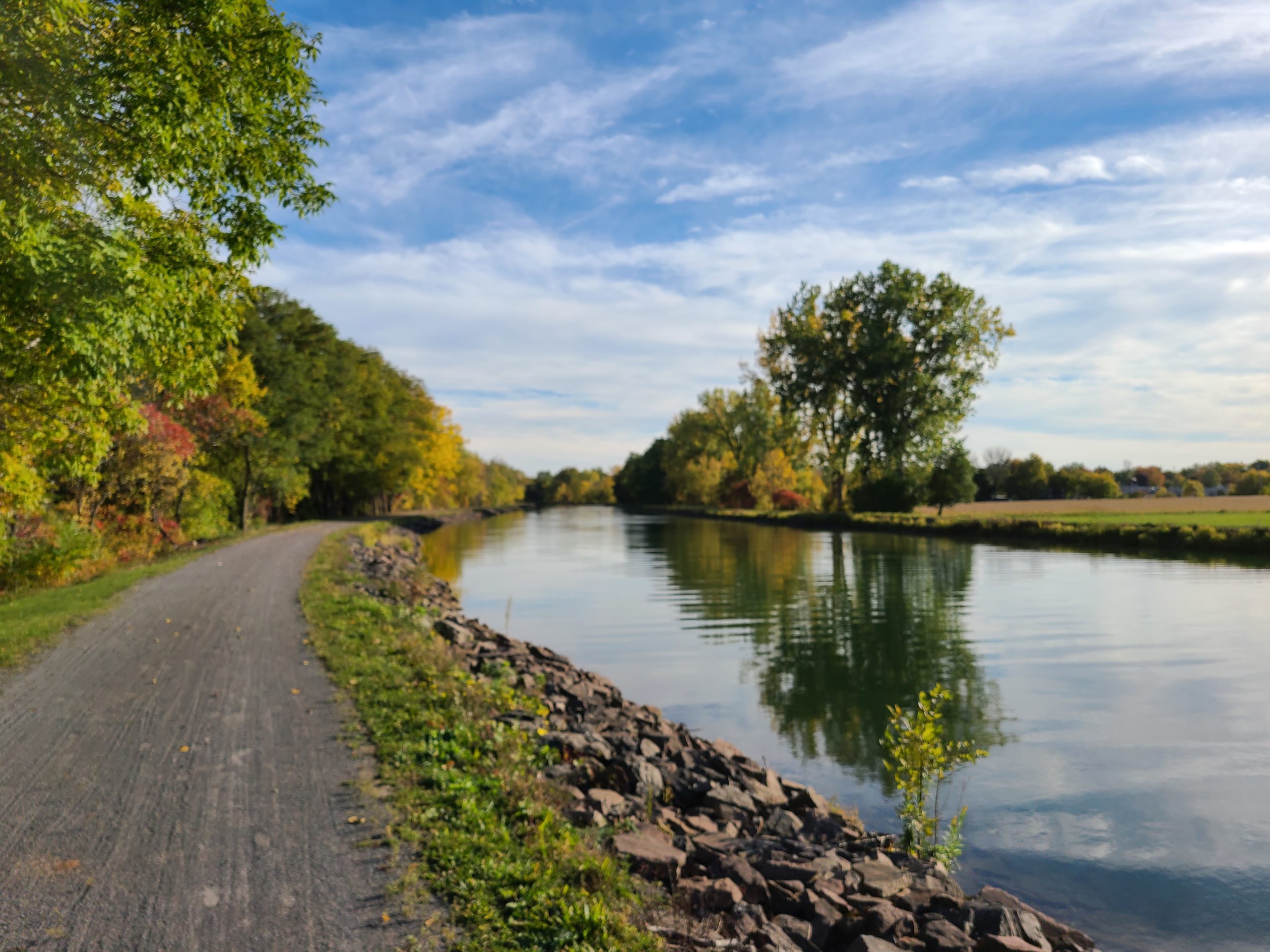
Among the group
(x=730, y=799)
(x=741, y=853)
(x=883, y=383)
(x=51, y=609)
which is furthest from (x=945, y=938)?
(x=883, y=383)

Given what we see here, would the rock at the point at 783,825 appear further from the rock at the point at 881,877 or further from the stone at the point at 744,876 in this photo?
the stone at the point at 744,876

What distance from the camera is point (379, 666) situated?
11.1 metres

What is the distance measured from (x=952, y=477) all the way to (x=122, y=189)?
60289mm

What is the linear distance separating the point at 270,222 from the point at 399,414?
194 ft

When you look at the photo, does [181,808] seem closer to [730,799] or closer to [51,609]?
[730,799]

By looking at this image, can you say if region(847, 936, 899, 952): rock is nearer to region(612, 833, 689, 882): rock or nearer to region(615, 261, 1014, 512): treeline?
region(612, 833, 689, 882): rock

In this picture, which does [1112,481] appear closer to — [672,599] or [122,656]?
[672,599]

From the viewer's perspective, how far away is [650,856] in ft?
20.0

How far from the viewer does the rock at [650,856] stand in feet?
19.5

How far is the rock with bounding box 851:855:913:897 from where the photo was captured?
608 cm

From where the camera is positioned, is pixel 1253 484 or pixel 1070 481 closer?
pixel 1253 484

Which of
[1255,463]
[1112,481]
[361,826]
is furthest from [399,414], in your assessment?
[1255,463]

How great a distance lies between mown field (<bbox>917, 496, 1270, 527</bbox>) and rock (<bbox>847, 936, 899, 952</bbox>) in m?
43.3

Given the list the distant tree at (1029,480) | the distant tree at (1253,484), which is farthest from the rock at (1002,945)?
the distant tree at (1029,480)
